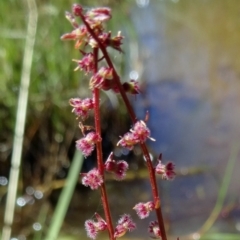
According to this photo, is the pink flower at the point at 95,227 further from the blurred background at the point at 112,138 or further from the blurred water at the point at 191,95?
the blurred water at the point at 191,95

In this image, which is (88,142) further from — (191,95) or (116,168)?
(191,95)

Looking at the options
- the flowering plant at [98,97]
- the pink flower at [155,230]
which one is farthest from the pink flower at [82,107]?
the pink flower at [155,230]

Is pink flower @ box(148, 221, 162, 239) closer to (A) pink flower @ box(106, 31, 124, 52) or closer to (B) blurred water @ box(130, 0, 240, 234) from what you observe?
(A) pink flower @ box(106, 31, 124, 52)

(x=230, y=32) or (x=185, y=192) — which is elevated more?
(x=230, y=32)

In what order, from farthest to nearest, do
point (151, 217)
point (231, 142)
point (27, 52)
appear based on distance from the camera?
1. point (231, 142)
2. point (151, 217)
3. point (27, 52)

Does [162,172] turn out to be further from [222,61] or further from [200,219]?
[222,61]

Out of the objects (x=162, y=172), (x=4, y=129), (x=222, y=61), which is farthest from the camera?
(x=222, y=61)

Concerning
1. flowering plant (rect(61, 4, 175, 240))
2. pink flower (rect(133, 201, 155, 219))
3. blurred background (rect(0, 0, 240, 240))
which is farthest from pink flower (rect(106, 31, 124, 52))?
blurred background (rect(0, 0, 240, 240))

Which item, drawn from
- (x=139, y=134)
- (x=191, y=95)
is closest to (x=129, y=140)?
(x=139, y=134)

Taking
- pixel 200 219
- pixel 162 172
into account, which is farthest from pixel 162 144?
pixel 162 172
